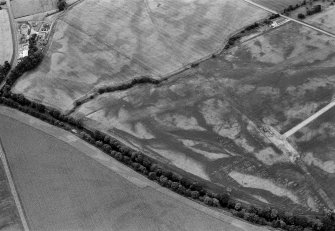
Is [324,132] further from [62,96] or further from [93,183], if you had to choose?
[62,96]

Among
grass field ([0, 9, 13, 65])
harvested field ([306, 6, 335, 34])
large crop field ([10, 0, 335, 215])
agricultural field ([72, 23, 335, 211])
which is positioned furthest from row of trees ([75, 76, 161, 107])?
harvested field ([306, 6, 335, 34])

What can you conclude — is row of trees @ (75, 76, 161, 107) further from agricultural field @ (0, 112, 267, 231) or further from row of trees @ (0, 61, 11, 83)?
row of trees @ (0, 61, 11, 83)

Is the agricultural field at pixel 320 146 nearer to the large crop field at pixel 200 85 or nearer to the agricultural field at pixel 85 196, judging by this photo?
the large crop field at pixel 200 85

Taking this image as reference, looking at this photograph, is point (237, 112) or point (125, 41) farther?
point (125, 41)

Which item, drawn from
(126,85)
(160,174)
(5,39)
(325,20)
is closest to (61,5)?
(5,39)

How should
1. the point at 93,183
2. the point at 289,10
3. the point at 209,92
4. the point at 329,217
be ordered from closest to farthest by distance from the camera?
the point at 329,217 < the point at 93,183 < the point at 209,92 < the point at 289,10

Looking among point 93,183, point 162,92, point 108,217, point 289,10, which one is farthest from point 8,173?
point 289,10

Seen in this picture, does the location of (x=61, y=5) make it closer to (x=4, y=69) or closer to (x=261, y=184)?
(x=4, y=69)
